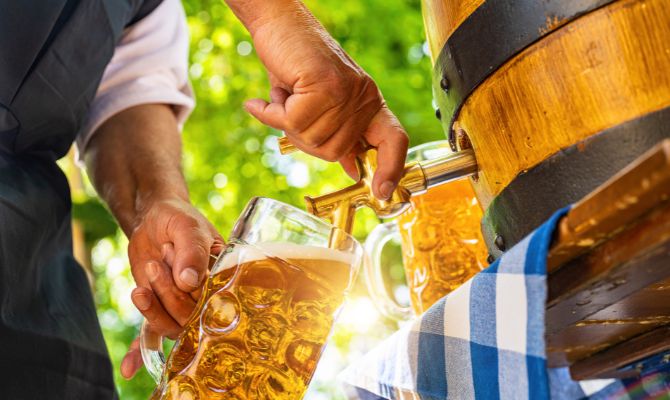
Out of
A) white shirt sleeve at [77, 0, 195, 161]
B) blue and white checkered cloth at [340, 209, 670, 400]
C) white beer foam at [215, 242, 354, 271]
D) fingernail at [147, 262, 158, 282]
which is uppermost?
white shirt sleeve at [77, 0, 195, 161]

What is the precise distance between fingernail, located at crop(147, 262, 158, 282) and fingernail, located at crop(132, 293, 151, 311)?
0.08 feet

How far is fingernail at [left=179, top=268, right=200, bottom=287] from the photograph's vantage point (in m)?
0.92

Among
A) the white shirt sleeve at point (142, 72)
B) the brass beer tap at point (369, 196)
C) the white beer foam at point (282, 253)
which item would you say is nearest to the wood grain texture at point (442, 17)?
the brass beer tap at point (369, 196)

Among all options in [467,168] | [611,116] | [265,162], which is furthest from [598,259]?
[265,162]

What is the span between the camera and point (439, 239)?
113 centimetres

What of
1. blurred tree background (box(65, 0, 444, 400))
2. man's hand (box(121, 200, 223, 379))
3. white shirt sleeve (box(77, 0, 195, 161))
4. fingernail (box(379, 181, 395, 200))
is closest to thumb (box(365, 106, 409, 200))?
fingernail (box(379, 181, 395, 200))

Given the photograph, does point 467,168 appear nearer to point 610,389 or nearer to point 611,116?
point 611,116

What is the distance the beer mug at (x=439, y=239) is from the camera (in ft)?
3.63

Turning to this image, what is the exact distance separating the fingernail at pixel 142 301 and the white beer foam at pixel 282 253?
22 cm

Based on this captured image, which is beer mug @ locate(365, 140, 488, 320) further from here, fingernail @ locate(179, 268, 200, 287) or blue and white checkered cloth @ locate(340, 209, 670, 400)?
fingernail @ locate(179, 268, 200, 287)

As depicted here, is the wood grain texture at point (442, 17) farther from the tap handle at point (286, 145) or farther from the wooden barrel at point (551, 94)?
the tap handle at point (286, 145)

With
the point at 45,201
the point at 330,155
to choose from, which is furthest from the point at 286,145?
the point at 45,201

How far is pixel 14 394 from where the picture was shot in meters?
0.93

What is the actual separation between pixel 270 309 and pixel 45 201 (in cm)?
52
